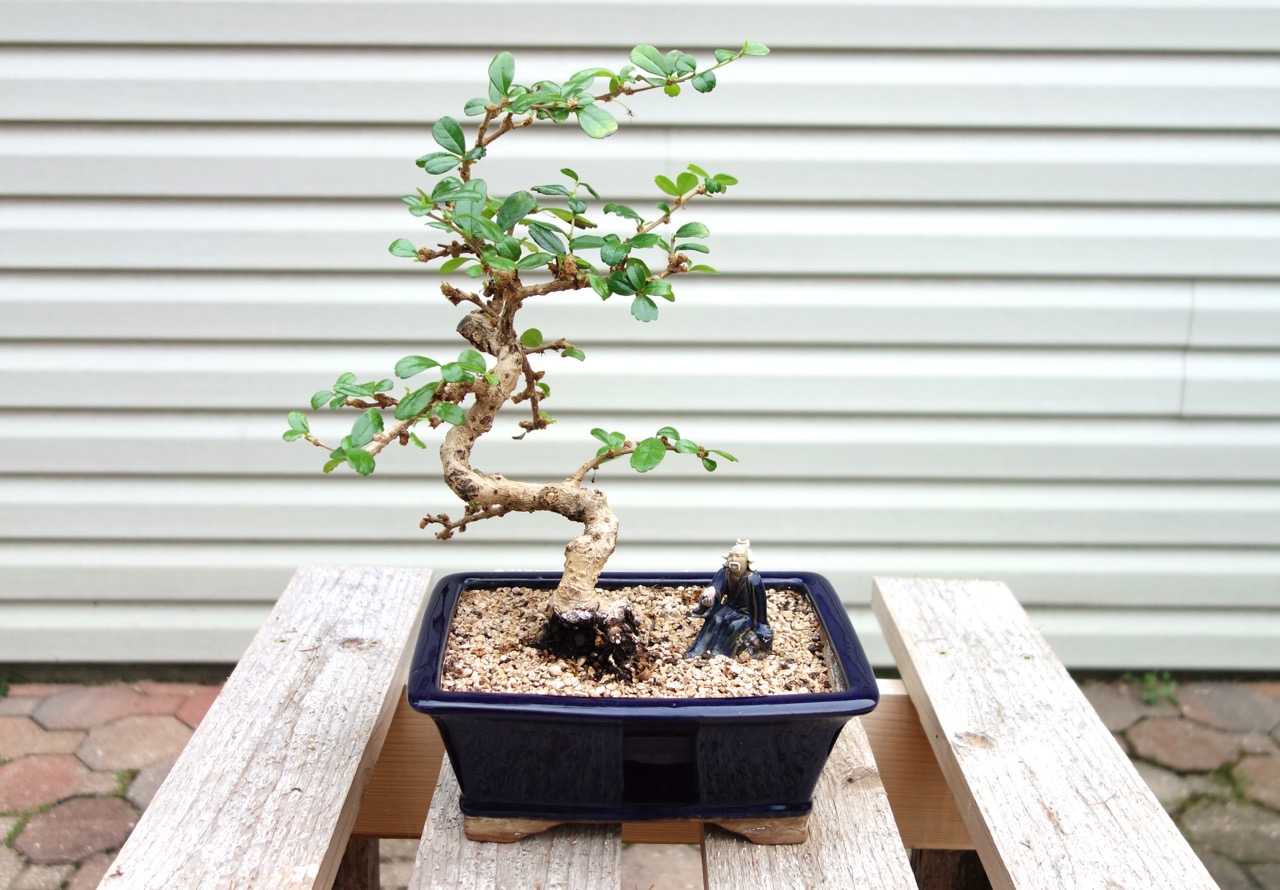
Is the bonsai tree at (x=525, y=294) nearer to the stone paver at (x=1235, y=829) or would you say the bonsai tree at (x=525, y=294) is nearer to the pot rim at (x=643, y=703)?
the pot rim at (x=643, y=703)

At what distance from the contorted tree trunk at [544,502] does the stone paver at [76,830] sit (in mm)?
1337

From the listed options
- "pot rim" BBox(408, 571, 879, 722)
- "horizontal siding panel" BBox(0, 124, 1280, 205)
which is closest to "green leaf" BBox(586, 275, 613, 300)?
"pot rim" BBox(408, 571, 879, 722)

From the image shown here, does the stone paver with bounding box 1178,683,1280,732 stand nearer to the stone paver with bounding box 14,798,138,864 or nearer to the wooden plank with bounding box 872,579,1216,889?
the wooden plank with bounding box 872,579,1216,889

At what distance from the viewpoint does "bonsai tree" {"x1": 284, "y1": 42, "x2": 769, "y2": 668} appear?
1033 millimetres

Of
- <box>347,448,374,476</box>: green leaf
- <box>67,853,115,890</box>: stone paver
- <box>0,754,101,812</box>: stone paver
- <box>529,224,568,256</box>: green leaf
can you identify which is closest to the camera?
<box>347,448,374,476</box>: green leaf

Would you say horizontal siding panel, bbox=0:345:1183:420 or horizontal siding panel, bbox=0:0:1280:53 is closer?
horizontal siding panel, bbox=0:0:1280:53

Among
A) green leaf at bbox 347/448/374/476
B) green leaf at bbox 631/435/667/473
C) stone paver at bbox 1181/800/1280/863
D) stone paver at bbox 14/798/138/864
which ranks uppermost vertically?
green leaf at bbox 347/448/374/476

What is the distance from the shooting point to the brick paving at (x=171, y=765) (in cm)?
216

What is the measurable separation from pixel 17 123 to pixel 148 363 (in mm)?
533

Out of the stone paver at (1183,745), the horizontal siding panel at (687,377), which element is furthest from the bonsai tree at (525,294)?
the stone paver at (1183,745)

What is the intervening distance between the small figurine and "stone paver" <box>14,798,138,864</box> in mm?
1428

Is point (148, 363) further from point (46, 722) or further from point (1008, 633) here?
point (1008, 633)

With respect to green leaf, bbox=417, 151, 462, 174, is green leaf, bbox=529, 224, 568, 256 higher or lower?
lower

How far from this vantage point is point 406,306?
235cm
